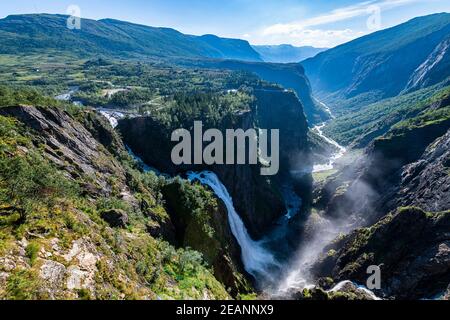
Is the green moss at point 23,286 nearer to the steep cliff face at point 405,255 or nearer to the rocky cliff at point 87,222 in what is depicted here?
the rocky cliff at point 87,222

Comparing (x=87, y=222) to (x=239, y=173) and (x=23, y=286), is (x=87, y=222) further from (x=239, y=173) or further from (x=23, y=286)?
(x=239, y=173)

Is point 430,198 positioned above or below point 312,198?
above

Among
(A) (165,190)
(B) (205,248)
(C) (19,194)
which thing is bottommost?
(B) (205,248)

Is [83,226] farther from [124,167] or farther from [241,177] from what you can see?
[241,177]

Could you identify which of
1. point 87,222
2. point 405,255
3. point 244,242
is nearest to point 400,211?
point 405,255

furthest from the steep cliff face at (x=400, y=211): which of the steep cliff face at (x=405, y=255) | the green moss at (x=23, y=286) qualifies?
the green moss at (x=23, y=286)

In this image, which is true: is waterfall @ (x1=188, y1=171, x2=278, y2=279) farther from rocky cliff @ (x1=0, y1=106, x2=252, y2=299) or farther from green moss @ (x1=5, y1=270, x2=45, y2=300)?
green moss @ (x1=5, y1=270, x2=45, y2=300)

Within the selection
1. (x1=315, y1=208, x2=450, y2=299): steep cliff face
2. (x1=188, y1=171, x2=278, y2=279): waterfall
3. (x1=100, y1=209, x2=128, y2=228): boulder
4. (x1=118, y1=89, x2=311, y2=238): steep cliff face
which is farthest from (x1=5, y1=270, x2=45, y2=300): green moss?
(x1=118, y1=89, x2=311, y2=238): steep cliff face
